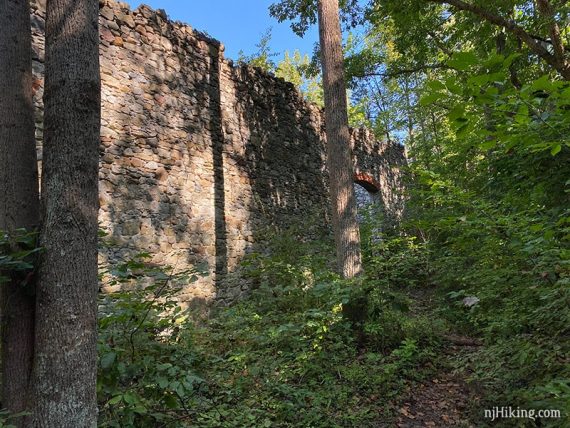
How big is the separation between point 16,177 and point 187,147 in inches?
171

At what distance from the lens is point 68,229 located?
180 centimetres

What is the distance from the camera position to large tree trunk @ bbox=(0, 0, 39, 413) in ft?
5.79

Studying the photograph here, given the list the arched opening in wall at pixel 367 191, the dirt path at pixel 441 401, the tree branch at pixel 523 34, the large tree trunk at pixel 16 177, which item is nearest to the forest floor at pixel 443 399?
the dirt path at pixel 441 401

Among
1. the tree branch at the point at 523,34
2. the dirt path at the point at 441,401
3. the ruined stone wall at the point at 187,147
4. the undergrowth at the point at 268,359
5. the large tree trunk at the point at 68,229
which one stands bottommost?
the dirt path at the point at 441,401

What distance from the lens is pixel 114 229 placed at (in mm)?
5016

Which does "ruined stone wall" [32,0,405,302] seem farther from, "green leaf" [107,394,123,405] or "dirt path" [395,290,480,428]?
"dirt path" [395,290,480,428]

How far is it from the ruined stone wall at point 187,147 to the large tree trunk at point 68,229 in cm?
293

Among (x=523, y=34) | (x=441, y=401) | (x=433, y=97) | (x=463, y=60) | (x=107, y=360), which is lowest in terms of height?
(x=441, y=401)

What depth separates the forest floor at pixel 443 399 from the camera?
124 inches

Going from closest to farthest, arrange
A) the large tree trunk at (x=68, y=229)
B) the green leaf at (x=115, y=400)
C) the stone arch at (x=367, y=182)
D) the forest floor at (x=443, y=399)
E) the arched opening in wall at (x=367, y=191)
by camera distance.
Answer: the large tree trunk at (x=68, y=229), the green leaf at (x=115, y=400), the forest floor at (x=443, y=399), the stone arch at (x=367, y=182), the arched opening in wall at (x=367, y=191)

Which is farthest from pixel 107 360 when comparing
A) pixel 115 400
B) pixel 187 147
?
pixel 187 147

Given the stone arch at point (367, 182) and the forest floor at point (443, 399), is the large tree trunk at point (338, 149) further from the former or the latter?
the stone arch at point (367, 182)

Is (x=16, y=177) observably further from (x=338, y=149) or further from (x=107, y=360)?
(x=338, y=149)

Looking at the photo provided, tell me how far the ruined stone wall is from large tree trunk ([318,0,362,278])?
6.68ft
